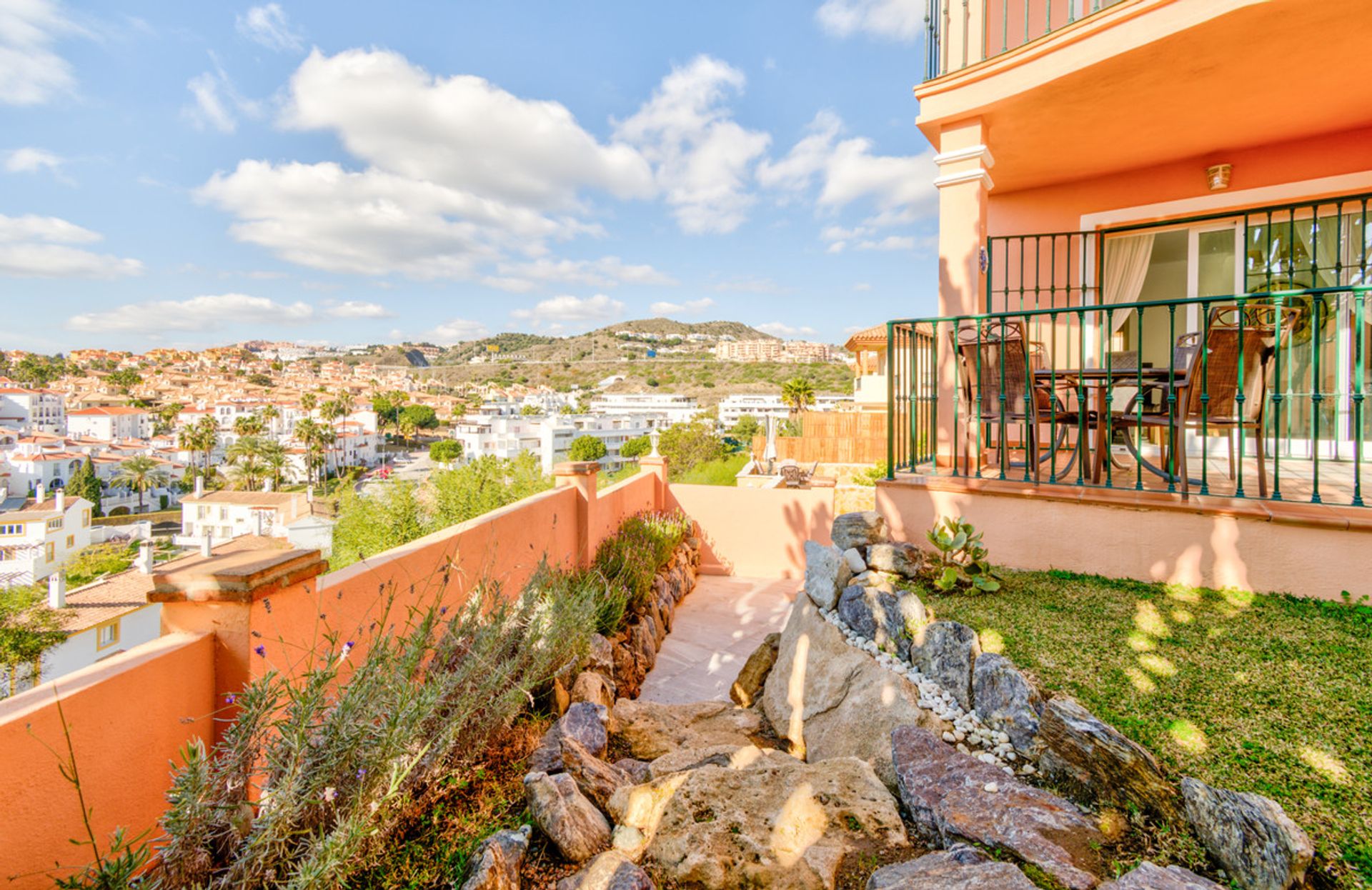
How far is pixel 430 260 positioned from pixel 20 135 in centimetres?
3130

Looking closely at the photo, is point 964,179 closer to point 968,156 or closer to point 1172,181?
point 968,156

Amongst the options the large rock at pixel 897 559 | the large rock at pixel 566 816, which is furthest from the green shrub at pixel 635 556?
the large rock at pixel 566 816

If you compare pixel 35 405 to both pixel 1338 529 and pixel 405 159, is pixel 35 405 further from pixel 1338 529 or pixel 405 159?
pixel 1338 529

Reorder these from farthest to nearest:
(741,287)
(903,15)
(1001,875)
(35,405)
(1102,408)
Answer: (741,287) < (35,405) < (903,15) < (1102,408) < (1001,875)

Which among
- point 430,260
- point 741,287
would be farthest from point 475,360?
point 741,287

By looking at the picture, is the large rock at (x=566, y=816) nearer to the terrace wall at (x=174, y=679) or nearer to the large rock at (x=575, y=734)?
the large rock at (x=575, y=734)

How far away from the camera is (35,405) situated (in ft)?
155

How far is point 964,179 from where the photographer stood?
4684mm

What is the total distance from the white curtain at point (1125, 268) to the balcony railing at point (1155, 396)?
23 cm

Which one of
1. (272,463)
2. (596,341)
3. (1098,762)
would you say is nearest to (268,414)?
(272,463)

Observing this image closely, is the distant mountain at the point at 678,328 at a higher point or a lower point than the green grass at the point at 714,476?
higher

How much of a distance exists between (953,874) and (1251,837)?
771 millimetres

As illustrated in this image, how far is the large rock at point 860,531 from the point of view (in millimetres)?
3861

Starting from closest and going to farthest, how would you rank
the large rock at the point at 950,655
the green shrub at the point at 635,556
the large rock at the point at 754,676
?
1. the large rock at the point at 950,655
2. the large rock at the point at 754,676
3. the green shrub at the point at 635,556
